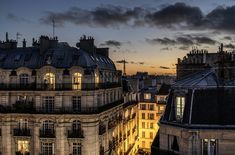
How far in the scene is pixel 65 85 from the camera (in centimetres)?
4588

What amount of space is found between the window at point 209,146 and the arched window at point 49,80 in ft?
79.6

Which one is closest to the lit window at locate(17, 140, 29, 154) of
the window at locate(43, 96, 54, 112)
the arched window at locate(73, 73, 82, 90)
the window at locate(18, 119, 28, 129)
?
the window at locate(18, 119, 28, 129)

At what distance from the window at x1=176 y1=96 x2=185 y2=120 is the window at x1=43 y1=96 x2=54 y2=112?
21649mm

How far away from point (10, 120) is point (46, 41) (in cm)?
1112

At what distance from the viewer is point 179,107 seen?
27.8 metres

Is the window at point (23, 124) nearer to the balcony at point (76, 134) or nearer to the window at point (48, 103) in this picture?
the window at point (48, 103)

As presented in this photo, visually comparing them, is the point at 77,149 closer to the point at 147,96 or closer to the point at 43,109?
the point at 43,109

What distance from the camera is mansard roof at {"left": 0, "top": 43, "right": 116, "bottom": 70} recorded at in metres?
47.5

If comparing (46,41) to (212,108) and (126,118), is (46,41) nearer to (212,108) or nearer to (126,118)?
(126,118)

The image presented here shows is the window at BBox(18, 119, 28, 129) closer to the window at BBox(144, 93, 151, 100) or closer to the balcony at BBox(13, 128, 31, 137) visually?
the balcony at BBox(13, 128, 31, 137)

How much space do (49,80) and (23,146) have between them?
8.71 m

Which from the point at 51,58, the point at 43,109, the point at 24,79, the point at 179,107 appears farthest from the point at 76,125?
the point at 179,107

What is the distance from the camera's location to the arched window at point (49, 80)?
152ft

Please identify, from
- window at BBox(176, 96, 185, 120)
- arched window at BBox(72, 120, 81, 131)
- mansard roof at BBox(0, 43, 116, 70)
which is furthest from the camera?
mansard roof at BBox(0, 43, 116, 70)
